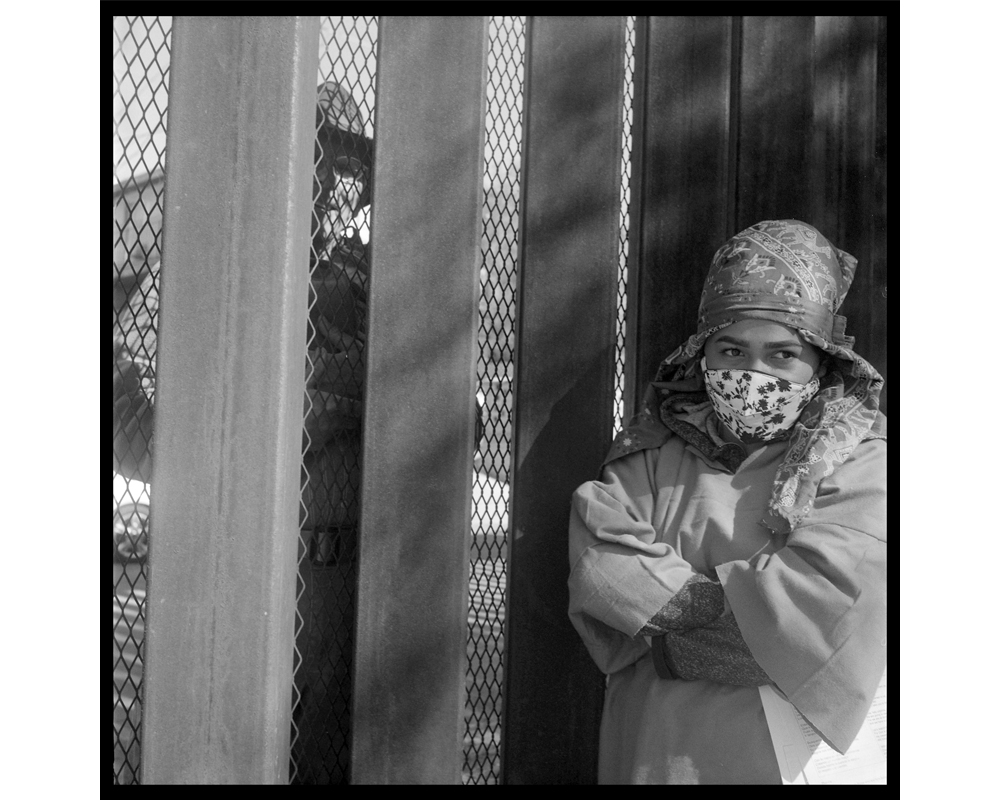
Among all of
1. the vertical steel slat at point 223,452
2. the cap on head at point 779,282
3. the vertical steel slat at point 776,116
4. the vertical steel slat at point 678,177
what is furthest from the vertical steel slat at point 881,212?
the vertical steel slat at point 223,452

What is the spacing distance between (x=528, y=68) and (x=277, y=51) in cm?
67

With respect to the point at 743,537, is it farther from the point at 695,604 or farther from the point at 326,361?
the point at 326,361

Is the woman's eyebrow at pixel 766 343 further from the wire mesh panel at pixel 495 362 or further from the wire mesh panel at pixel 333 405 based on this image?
the wire mesh panel at pixel 333 405

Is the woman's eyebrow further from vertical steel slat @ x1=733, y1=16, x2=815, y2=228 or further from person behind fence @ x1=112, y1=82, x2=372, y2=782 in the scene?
person behind fence @ x1=112, y1=82, x2=372, y2=782

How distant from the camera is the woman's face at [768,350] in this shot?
205cm

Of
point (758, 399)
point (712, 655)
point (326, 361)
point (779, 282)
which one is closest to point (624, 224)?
point (779, 282)

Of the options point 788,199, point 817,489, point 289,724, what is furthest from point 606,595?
point 788,199

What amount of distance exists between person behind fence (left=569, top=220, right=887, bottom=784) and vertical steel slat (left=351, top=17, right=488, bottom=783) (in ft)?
1.07

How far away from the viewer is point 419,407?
2.20 m

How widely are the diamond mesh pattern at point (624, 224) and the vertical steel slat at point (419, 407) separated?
19.3 inches

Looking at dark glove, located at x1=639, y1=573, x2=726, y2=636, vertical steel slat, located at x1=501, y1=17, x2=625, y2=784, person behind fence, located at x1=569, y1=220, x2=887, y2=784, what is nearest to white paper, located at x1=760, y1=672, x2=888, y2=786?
person behind fence, located at x1=569, y1=220, x2=887, y2=784

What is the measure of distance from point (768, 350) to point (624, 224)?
68 centimetres

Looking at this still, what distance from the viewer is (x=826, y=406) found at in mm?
2057
